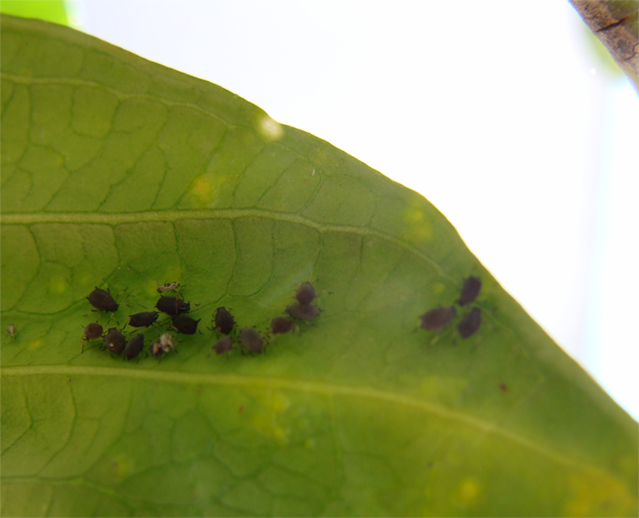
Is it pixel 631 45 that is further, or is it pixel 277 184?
pixel 277 184

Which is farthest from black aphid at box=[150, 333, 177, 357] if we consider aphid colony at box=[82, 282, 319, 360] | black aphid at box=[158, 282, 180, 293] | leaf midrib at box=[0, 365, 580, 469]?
black aphid at box=[158, 282, 180, 293]

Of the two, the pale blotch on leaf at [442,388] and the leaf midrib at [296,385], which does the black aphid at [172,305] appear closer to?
the leaf midrib at [296,385]

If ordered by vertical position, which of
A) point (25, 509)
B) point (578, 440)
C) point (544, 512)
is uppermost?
point (578, 440)

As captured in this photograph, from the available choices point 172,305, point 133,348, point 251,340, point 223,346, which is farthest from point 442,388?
point 133,348

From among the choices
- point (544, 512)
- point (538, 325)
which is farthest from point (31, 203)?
point (544, 512)

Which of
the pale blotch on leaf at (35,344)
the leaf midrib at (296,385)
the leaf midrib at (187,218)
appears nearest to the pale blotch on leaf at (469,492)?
the leaf midrib at (296,385)

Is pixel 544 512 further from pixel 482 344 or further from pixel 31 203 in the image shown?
pixel 31 203

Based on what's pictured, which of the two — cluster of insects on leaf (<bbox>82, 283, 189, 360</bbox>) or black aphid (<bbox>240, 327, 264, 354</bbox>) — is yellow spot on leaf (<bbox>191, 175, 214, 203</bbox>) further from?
black aphid (<bbox>240, 327, 264, 354</bbox>)

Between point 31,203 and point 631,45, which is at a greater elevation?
point 631,45
